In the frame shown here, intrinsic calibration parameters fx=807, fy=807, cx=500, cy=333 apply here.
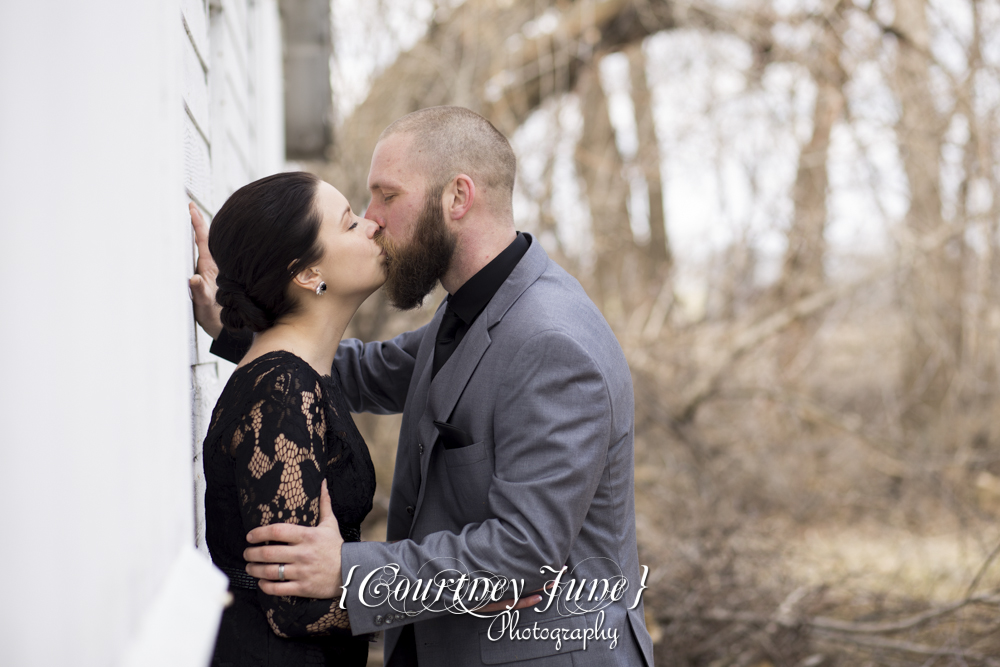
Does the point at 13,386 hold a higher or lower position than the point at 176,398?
higher

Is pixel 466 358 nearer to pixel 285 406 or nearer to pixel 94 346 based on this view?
pixel 285 406

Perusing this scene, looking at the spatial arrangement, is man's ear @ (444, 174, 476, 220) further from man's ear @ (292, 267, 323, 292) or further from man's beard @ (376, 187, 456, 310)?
man's ear @ (292, 267, 323, 292)

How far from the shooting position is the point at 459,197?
7.34 feet

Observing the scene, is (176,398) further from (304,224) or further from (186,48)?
(186,48)

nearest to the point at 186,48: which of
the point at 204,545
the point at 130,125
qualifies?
the point at 130,125

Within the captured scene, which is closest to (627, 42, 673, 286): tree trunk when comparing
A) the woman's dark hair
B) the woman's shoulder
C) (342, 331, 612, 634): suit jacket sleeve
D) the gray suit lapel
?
the gray suit lapel

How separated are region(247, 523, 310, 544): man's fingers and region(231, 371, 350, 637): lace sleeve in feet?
0.05

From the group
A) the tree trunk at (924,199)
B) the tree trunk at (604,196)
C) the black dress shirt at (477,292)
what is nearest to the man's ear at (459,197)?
the black dress shirt at (477,292)

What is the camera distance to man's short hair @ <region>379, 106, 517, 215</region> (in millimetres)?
2229

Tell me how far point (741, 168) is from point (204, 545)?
18.4 ft

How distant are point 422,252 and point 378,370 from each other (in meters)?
0.56

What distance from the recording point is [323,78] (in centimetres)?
557

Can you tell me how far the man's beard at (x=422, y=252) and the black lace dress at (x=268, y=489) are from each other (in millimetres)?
485

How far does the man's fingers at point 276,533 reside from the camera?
1.58 meters
